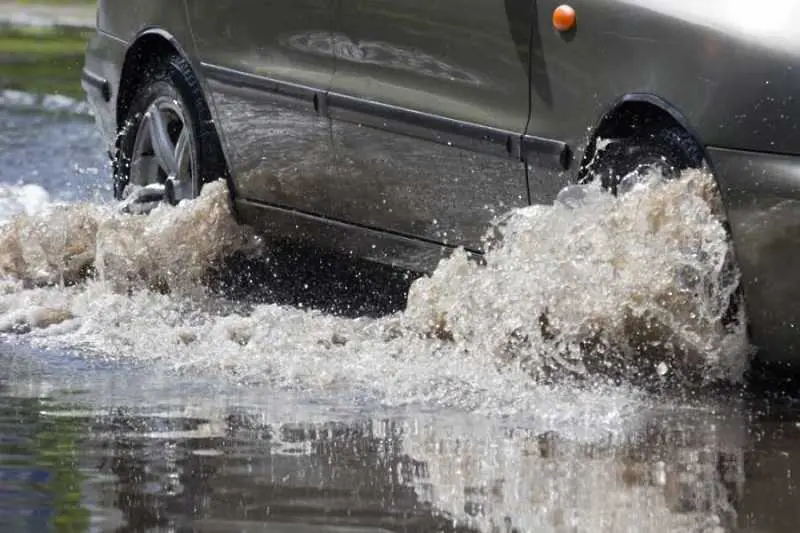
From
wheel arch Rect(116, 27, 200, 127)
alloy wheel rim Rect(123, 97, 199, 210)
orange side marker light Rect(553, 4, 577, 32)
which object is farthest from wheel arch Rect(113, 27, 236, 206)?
orange side marker light Rect(553, 4, 577, 32)

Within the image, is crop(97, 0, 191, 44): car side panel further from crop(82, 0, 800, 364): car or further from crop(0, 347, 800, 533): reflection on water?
crop(0, 347, 800, 533): reflection on water

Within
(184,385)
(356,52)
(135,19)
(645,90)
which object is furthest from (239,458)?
(135,19)

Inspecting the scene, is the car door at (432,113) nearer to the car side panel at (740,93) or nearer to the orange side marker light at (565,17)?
the orange side marker light at (565,17)

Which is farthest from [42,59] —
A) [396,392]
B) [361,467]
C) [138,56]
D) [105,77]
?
[361,467]

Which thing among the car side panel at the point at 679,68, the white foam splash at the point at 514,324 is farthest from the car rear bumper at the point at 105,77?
the car side panel at the point at 679,68

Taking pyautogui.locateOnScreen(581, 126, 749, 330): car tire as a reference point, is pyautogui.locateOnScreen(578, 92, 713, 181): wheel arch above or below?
above

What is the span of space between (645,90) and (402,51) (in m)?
1.02

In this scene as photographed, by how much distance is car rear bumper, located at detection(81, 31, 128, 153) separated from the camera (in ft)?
27.8

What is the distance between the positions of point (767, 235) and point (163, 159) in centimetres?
321

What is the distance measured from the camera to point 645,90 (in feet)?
18.9

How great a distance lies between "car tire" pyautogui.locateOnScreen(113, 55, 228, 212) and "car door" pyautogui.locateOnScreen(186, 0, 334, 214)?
0.14m

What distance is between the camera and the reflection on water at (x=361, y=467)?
4488 mm

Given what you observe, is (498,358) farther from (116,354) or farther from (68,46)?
(68,46)

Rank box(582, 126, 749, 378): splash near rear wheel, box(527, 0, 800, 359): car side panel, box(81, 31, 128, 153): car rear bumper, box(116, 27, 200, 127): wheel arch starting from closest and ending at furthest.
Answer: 1. box(527, 0, 800, 359): car side panel
2. box(582, 126, 749, 378): splash near rear wheel
3. box(116, 27, 200, 127): wheel arch
4. box(81, 31, 128, 153): car rear bumper
